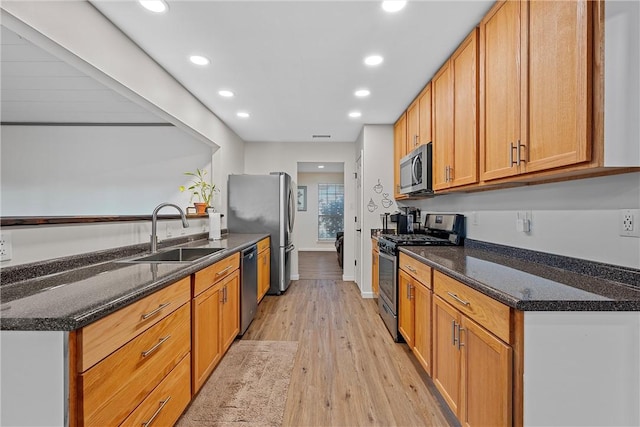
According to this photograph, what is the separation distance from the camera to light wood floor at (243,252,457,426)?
1.77 metres

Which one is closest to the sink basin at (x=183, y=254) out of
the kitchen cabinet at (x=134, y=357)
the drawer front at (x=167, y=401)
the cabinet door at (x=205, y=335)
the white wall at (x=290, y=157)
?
the cabinet door at (x=205, y=335)

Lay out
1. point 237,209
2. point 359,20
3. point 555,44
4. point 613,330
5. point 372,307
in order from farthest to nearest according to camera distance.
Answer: point 237,209 → point 372,307 → point 359,20 → point 555,44 → point 613,330

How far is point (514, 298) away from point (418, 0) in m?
1.68

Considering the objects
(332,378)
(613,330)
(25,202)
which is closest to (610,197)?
(613,330)

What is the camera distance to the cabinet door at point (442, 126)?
240cm

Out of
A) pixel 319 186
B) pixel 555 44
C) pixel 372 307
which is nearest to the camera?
pixel 555 44

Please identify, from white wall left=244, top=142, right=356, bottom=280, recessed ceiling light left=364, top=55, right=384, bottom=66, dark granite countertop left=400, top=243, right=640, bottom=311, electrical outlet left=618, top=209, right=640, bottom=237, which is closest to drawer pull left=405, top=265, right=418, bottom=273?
dark granite countertop left=400, top=243, right=640, bottom=311

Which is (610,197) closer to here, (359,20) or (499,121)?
(499,121)

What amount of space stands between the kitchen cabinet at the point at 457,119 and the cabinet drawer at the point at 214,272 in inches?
76.7

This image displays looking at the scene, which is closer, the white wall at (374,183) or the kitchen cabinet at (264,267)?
the kitchen cabinet at (264,267)

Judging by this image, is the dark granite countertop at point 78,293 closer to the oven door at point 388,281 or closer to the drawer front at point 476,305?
the drawer front at point 476,305

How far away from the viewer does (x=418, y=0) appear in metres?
1.70

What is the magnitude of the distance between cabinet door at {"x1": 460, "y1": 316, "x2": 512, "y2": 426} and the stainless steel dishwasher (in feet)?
6.51

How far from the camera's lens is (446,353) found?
168 cm
